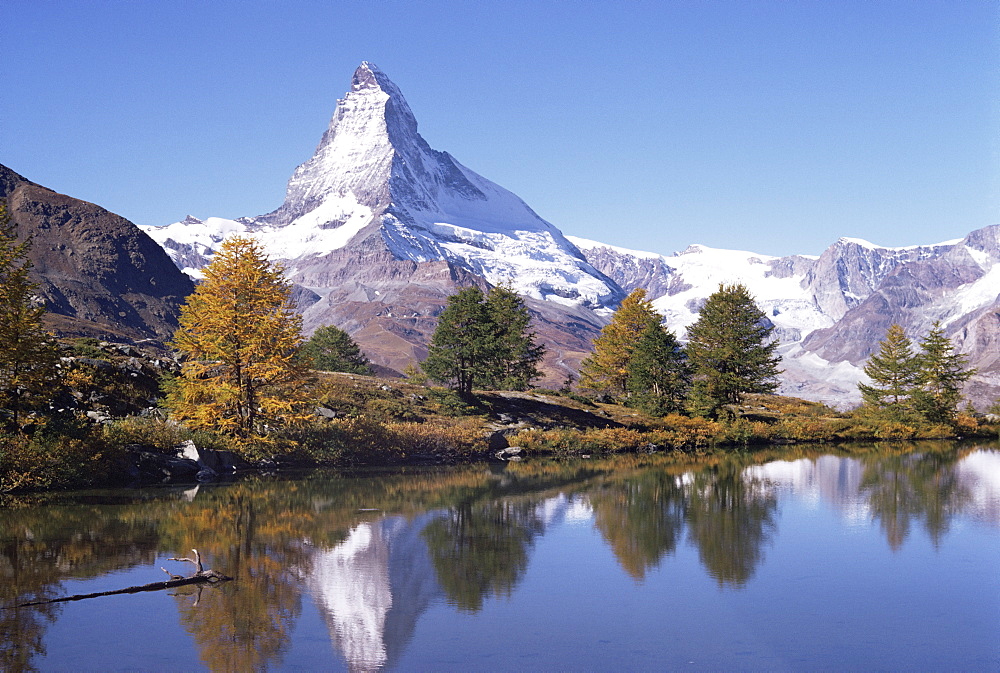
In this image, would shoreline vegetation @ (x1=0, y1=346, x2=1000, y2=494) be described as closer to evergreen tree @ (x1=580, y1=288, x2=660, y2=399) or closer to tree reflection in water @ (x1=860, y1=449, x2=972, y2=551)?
evergreen tree @ (x1=580, y1=288, x2=660, y2=399)

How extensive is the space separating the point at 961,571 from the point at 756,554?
15.7 ft

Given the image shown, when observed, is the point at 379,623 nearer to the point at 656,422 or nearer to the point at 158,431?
the point at 158,431

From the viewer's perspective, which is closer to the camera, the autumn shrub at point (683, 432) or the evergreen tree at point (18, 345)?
the evergreen tree at point (18, 345)

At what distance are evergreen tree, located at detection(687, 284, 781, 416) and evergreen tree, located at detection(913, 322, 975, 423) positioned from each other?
36.4ft

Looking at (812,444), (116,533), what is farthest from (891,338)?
(116,533)

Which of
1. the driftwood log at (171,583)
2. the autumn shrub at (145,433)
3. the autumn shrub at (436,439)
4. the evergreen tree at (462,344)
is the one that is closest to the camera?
the driftwood log at (171,583)

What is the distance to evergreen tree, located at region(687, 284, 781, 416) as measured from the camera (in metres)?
64.8

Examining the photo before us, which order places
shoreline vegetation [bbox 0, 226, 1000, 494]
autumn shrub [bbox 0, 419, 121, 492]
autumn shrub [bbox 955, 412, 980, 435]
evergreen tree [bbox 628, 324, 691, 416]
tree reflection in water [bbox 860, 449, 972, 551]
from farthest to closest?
autumn shrub [bbox 955, 412, 980, 435]
evergreen tree [bbox 628, 324, 691, 416]
shoreline vegetation [bbox 0, 226, 1000, 494]
autumn shrub [bbox 0, 419, 121, 492]
tree reflection in water [bbox 860, 449, 972, 551]

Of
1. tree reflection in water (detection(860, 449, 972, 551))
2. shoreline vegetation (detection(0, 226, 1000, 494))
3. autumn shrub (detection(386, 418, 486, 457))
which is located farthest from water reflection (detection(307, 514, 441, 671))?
autumn shrub (detection(386, 418, 486, 457))

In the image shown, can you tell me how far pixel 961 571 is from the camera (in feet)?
69.3

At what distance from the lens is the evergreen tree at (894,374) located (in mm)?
69037

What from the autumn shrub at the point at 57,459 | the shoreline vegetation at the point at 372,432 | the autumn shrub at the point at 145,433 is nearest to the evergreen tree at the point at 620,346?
the shoreline vegetation at the point at 372,432

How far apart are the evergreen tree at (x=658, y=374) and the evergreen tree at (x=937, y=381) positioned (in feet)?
61.2

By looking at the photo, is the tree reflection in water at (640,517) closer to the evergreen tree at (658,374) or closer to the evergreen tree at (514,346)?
the evergreen tree at (658,374)
